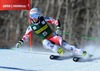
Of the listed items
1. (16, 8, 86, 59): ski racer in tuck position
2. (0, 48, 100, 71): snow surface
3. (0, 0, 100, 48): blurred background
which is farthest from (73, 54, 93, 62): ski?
(0, 0, 100, 48): blurred background

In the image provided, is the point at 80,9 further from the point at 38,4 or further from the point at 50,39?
the point at 50,39

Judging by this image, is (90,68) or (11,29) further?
(11,29)

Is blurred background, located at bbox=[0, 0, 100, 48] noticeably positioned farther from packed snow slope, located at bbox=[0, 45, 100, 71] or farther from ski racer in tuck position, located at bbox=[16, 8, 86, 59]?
ski racer in tuck position, located at bbox=[16, 8, 86, 59]

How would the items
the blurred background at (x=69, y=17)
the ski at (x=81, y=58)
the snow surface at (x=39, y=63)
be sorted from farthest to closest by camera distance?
the blurred background at (x=69, y=17) → the ski at (x=81, y=58) → the snow surface at (x=39, y=63)

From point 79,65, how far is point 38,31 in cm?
132

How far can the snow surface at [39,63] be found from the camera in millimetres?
6797

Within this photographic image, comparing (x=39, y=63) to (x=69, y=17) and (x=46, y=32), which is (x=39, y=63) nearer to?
(x=46, y=32)

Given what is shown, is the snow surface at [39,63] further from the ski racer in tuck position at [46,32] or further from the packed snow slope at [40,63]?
the ski racer in tuck position at [46,32]

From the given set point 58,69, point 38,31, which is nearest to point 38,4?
point 38,31

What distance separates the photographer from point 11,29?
20.3 meters

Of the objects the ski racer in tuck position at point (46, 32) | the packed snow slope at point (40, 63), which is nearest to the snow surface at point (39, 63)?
the packed snow slope at point (40, 63)

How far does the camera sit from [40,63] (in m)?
7.30

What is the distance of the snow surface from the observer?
6797 millimetres

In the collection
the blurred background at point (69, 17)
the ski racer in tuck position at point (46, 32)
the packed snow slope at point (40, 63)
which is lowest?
the blurred background at point (69, 17)
